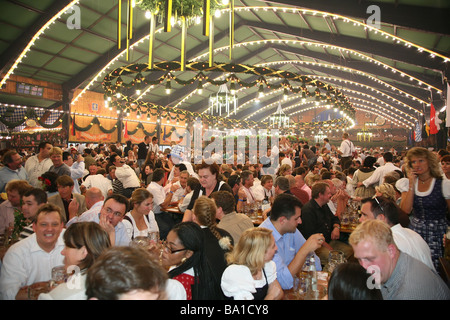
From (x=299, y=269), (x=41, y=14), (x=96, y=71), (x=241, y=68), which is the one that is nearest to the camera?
(x=299, y=269)

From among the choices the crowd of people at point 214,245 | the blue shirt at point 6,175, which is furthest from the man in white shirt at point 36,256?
the blue shirt at point 6,175

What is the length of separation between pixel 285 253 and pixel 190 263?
3.75ft

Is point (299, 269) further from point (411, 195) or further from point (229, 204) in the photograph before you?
point (411, 195)

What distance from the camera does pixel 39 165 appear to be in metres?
5.08

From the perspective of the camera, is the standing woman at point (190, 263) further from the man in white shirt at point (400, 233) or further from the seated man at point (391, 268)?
the man in white shirt at point (400, 233)

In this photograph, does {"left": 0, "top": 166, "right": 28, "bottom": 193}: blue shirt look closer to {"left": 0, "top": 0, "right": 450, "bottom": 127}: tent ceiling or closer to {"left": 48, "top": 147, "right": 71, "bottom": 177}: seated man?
{"left": 48, "top": 147, "right": 71, "bottom": 177}: seated man

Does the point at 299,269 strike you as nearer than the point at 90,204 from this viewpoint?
Yes

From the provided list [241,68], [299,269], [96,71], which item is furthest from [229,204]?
[96,71]

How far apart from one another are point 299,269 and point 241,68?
4.95m

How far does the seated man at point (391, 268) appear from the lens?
157 cm

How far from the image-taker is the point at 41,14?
393 inches

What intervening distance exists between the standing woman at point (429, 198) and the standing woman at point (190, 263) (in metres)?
2.38

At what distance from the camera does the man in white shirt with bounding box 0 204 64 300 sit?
2035 millimetres

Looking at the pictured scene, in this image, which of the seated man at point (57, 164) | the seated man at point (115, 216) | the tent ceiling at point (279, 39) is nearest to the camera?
the seated man at point (115, 216)
